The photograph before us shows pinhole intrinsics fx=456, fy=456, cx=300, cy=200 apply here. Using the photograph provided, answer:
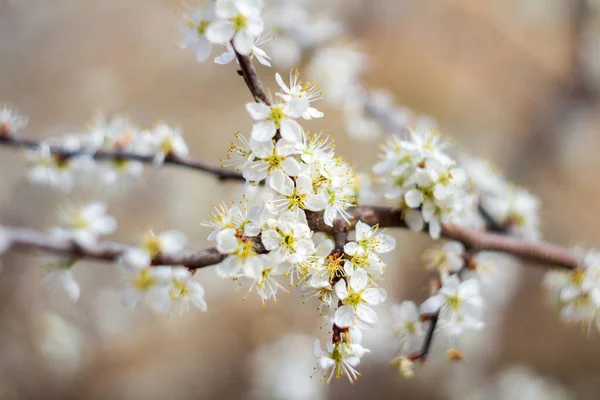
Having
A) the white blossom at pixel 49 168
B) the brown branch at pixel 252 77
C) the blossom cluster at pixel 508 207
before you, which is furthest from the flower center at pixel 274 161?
the blossom cluster at pixel 508 207

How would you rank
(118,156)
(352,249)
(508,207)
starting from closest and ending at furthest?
(352,249) < (118,156) < (508,207)

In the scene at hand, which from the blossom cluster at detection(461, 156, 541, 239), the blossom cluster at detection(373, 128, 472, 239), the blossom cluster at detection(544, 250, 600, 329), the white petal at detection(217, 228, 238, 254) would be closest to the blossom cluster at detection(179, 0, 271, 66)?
the white petal at detection(217, 228, 238, 254)

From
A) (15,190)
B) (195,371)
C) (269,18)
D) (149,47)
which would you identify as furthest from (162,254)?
(149,47)

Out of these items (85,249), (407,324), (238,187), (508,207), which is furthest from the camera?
(238,187)

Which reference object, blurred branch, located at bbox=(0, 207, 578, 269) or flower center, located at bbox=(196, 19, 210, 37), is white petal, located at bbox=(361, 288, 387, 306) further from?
flower center, located at bbox=(196, 19, 210, 37)

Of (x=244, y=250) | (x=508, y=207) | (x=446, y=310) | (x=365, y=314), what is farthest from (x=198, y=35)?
(x=508, y=207)

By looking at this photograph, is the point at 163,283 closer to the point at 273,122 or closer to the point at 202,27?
the point at 273,122
